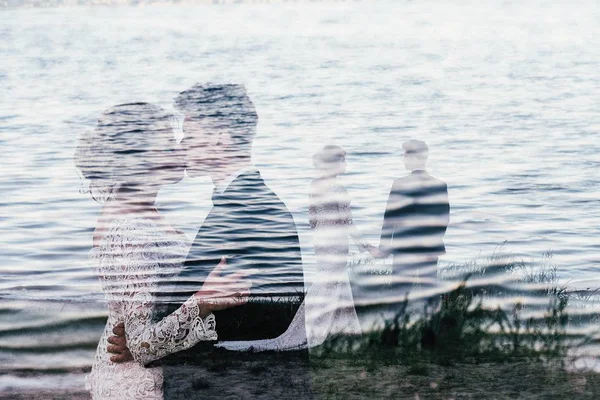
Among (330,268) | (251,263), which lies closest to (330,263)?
(330,268)

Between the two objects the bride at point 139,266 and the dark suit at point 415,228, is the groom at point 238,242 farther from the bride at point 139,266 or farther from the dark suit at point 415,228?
the dark suit at point 415,228

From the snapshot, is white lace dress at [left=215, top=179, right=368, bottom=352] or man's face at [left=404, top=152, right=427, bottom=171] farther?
man's face at [left=404, top=152, right=427, bottom=171]

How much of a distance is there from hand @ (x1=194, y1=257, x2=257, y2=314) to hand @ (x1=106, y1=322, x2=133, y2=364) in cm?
31

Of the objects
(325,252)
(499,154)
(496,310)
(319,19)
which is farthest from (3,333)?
(319,19)

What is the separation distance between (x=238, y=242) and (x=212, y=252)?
0.74 meters

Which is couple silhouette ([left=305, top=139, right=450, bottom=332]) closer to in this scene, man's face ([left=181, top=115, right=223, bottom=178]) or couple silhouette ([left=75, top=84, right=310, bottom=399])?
couple silhouette ([left=75, top=84, right=310, bottom=399])

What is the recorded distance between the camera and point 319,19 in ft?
53.0

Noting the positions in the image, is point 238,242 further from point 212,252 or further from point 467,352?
point 467,352

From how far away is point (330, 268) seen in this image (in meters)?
4.25

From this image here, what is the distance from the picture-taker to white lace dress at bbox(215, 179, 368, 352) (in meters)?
4.02

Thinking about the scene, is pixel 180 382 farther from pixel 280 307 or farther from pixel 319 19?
pixel 319 19

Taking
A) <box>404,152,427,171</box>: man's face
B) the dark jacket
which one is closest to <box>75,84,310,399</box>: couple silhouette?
the dark jacket

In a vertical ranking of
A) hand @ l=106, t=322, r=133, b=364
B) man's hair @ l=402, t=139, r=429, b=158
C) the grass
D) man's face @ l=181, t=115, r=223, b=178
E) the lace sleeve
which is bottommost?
the grass

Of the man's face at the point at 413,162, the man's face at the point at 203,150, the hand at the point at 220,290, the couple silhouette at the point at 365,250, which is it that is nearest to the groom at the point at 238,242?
the man's face at the point at 203,150
